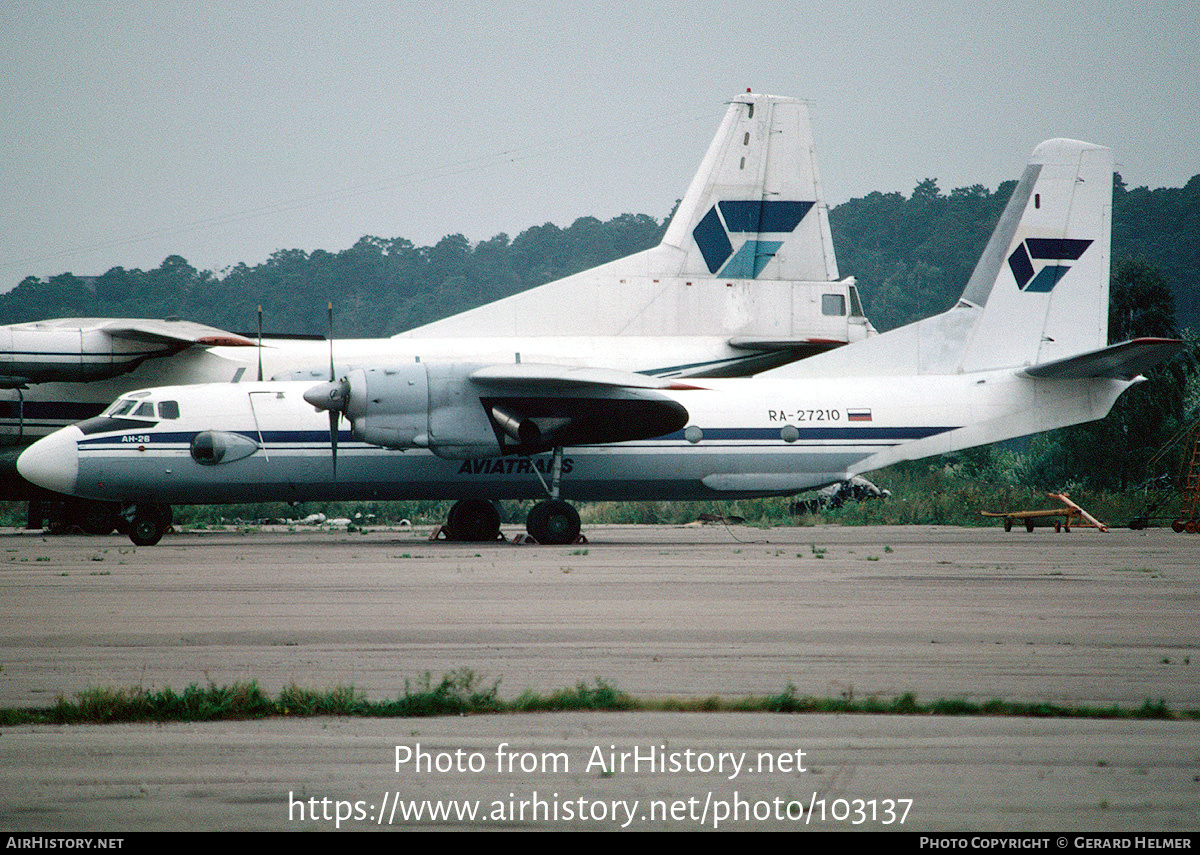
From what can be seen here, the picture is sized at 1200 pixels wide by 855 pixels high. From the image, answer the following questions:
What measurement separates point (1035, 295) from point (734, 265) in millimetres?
6831

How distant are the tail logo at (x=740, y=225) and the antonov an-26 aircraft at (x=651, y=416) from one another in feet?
8.36

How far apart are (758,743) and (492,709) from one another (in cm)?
168

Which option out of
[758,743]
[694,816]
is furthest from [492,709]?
[694,816]

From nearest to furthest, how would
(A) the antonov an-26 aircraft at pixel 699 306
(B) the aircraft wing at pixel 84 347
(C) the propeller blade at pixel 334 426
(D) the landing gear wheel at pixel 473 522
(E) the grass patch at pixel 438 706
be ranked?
(E) the grass patch at pixel 438 706 < (C) the propeller blade at pixel 334 426 < (B) the aircraft wing at pixel 84 347 < (D) the landing gear wheel at pixel 473 522 < (A) the antonov an-26 aircraft at pixel 699 306

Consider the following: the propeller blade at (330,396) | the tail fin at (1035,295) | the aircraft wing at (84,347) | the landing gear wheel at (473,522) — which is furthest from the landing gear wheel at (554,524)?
the aircraft wing at (84,347)

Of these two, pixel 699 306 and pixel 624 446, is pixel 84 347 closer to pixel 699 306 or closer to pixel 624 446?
pixel 624 446

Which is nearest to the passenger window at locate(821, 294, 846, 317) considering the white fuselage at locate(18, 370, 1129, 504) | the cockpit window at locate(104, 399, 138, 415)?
the white fuselage at locate(18, 370, 1129, 504)

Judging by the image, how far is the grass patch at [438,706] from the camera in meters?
6.26

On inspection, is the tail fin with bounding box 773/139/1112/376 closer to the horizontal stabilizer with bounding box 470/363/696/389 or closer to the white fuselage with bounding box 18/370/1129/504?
the white fuselage with bounding box 18/370/1129/504

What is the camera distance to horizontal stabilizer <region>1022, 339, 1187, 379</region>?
21266 millimetres

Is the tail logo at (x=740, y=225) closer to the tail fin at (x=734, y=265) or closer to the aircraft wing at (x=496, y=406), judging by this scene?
the tail fin at (x=734, y=265)

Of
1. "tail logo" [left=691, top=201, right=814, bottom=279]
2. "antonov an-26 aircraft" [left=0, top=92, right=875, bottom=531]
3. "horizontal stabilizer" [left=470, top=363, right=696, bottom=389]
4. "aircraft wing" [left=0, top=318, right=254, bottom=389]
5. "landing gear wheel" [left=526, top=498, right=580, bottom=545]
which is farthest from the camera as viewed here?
"tail logo" [left=691, top=201, right=814, bottom=279]

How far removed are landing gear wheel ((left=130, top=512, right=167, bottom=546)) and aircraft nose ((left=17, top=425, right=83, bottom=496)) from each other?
1.38 meters
